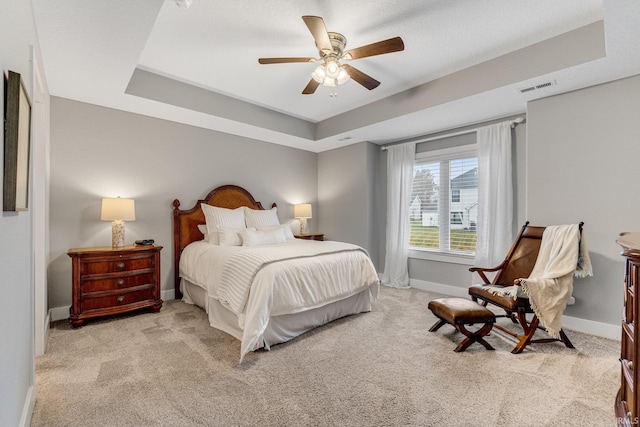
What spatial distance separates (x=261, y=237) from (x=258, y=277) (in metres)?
1.38

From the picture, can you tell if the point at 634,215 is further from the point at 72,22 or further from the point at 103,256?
the point at 103,256

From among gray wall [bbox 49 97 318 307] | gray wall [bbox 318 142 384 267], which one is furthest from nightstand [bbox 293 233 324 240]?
gray wall [bbox 49 97 318 307]

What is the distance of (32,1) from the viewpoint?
182 cm

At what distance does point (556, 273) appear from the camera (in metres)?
2.55

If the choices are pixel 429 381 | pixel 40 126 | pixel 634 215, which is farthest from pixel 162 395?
pixel 634 215

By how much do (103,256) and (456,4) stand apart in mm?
A: 3992

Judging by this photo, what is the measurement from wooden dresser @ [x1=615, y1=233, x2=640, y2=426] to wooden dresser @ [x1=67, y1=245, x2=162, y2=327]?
3852 millimetres

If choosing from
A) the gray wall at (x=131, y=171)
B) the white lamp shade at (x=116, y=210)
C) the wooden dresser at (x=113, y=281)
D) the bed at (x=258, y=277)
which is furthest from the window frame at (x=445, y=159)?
the white lamp shade at (x=116, y=210)

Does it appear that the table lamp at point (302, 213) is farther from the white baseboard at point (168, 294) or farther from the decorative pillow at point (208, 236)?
the white baseboard at point (168, 294)

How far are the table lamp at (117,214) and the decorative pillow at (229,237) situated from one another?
1.01 meters

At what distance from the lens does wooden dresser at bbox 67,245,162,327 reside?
2.92m

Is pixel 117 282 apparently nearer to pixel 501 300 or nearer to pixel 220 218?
pixel 220 218

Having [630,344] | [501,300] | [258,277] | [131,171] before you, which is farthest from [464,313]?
[131,171]

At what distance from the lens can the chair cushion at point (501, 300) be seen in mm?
2545
